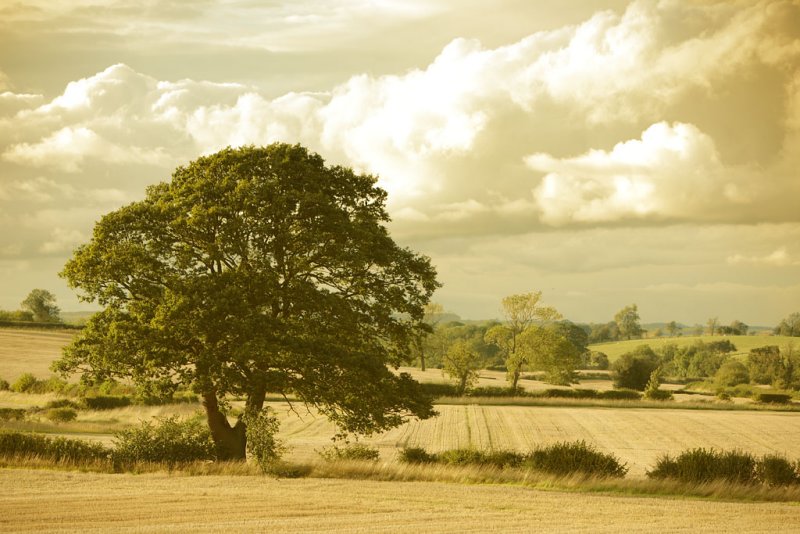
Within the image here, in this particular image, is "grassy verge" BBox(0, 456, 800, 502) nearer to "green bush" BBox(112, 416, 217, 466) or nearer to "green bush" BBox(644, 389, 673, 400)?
"green bush" BBox(112, 416, 217, 466)

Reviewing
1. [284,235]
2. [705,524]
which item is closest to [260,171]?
[284,235]

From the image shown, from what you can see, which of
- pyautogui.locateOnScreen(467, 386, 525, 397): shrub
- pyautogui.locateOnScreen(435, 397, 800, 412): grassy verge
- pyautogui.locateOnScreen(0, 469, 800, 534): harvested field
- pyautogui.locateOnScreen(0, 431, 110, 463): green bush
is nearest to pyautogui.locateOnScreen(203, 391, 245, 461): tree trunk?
pyautogui.locateOnScreen(0, 431, 110, 463): green bush

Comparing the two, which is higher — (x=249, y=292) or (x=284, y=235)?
(x=284, y=235)

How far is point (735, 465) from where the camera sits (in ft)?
99.3

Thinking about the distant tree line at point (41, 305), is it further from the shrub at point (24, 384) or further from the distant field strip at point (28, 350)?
the shrub at point (24, 384)

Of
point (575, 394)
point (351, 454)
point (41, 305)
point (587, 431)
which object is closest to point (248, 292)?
point (351, 454)

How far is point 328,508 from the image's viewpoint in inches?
868

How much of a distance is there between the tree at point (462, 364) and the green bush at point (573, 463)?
57758 millimetres

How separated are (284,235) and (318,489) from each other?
9.97 m

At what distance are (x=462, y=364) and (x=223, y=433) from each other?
5943 cm

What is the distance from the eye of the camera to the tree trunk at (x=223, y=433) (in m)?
32.0

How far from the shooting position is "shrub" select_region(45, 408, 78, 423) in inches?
2178

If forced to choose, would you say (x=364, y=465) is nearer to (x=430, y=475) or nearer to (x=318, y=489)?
(x=430, y=475)

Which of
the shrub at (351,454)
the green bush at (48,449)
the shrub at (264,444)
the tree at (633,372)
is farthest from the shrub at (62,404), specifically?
the tree at (633,372)
